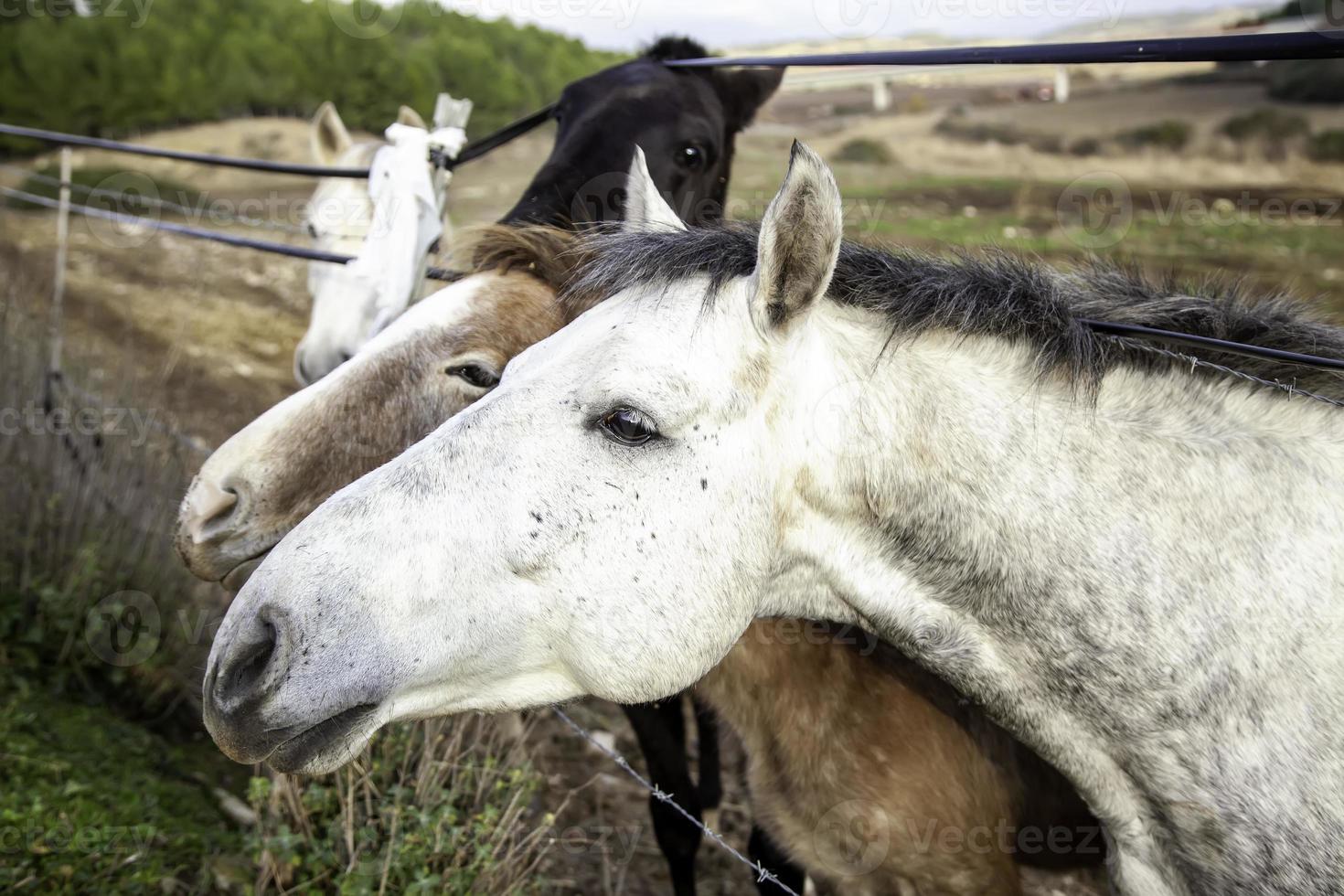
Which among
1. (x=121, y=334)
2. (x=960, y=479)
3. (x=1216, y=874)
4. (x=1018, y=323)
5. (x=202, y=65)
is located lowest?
(x=121, y=334)

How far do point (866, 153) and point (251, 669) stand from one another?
1893 cm

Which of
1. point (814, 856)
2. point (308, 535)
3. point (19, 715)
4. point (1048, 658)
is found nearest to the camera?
Answer: point (308, 535)

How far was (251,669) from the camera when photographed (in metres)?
1.56

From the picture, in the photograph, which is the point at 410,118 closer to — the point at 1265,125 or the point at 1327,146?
the point at 1327,146

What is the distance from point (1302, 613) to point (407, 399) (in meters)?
2.09

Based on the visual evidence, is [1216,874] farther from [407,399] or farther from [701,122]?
[701,122]

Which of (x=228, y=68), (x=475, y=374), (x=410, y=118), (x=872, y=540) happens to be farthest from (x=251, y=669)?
(x=228, y=68)

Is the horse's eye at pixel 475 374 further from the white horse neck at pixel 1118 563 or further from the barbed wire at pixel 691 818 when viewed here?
the white horse neck at pixel 1118 563

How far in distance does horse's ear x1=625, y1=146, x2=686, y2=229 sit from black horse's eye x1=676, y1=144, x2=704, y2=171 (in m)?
1.14

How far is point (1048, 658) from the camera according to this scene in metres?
1.67

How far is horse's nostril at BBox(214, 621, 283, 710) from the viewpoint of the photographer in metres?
1.52

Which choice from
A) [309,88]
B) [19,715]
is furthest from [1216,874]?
[309,88]

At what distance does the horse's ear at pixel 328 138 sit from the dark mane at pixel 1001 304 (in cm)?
460

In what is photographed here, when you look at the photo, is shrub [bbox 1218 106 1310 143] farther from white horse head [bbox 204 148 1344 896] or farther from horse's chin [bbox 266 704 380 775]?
horse's chin [bbox 266 704 380 775]
